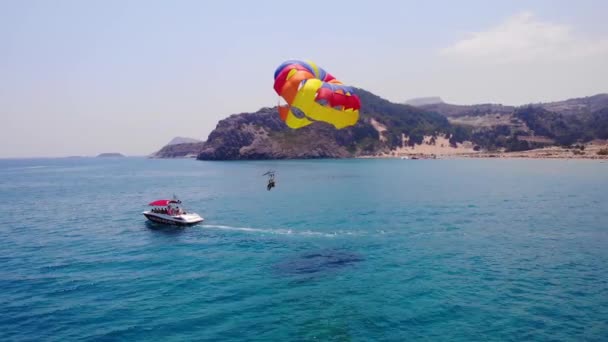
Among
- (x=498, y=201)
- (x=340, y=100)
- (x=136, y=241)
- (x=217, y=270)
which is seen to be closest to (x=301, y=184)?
(x=498, y=201)

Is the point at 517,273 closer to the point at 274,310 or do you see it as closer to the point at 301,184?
the point at 274,310

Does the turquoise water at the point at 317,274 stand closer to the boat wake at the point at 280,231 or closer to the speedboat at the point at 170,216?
the boat wake at the point at 280,231

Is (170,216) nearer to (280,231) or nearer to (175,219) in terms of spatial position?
(175,219)

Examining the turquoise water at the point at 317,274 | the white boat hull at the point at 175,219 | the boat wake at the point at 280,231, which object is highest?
the white boat hull at the point at 175,219

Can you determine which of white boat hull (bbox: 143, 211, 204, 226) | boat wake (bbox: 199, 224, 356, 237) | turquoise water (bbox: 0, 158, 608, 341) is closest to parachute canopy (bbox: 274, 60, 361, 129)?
turquoise water (bbox: 0, 158, 608, 341)

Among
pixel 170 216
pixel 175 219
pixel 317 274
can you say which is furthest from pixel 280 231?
pixel 317 274

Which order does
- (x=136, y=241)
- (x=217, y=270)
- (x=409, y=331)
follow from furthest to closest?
1. (x=136, y=241)
2. (x=217, y=270)
3. (x=409, y=331)

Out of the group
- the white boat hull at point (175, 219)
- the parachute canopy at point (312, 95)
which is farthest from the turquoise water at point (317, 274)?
the parachute canopy at point (312, 95)
